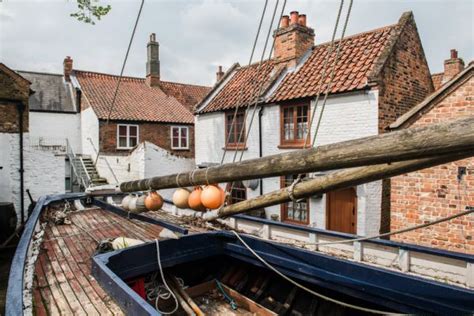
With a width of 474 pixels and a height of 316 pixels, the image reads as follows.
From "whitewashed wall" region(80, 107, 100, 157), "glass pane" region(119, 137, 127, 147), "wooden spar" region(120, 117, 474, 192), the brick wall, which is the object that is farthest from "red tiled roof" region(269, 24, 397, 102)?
"whitewashed wall" region(80, 107, 100, 157)

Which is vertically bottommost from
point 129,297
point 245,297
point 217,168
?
point 245,297

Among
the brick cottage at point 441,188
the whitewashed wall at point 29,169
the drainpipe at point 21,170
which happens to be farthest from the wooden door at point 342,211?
the drainpipe at point 21,170

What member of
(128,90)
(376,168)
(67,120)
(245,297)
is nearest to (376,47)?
(245,297)

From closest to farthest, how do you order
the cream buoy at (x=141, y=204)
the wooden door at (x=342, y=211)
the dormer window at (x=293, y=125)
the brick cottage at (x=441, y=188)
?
the cream buoy at (x=141, y=204) < the brick cottage at (x=441, y=188) < the wooden door at (x=342, y=211) < the dormer window at (x=293, y=125)

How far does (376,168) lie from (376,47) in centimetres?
1004

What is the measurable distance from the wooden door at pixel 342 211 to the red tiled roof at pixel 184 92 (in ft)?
60.6

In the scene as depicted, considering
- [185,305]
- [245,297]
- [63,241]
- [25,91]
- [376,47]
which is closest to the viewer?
[185,305]

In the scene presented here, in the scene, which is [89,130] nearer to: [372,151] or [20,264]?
[20,264]

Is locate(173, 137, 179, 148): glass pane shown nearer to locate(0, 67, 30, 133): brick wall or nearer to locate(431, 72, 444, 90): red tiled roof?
locate(0, 67, 30, 133): brick wall

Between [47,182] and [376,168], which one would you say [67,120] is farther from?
[376,168]

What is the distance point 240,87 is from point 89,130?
43.1 feet

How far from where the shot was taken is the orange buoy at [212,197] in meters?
3.50

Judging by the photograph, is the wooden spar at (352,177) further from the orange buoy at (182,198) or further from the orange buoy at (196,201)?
the orange buoy at (182,198)

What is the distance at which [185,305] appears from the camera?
5.01m
